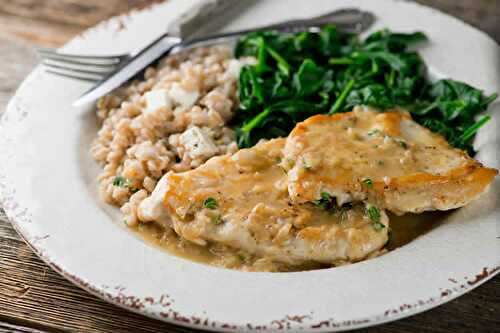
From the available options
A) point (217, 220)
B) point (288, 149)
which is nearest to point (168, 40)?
point (288, 149)

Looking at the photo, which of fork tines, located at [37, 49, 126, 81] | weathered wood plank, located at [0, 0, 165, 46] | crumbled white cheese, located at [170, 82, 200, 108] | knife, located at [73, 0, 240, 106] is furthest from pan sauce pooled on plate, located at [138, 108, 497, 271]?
weathered wood plank, located at [0, 0, 165, 46]

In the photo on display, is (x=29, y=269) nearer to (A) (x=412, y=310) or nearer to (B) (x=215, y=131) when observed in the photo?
(B) (x=215, y=131)

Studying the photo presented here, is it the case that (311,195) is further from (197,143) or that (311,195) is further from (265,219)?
(197,143)

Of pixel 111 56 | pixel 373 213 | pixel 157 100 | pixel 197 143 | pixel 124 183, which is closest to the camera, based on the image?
pixel 373 213

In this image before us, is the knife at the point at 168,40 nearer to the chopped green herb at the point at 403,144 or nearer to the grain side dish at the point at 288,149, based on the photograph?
the grain side dish at the point at 288,149

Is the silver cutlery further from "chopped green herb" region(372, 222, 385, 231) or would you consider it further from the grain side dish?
"chopped green herb" region(372, 222, 385, 231)
